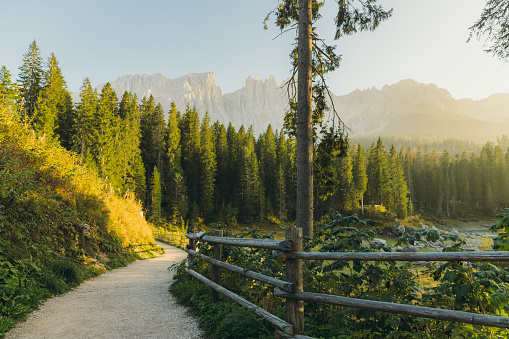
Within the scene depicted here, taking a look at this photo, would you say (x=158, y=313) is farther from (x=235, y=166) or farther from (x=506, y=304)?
(x=235, y=166)

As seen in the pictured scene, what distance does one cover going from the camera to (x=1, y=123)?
9172 mm

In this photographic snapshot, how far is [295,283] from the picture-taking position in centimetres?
343

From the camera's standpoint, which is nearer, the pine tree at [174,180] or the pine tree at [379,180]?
the pine tree at [174,180]

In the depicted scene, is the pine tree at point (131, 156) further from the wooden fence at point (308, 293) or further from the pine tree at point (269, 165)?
the wooden fence at point (308, 293)

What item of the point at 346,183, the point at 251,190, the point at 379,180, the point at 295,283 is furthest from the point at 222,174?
the point at 295,283

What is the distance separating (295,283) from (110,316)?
3.99 m

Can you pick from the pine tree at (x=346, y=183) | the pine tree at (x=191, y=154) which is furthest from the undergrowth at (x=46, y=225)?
the pine tree at (x=346, y=183)

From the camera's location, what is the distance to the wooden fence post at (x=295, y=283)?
11.1 ft

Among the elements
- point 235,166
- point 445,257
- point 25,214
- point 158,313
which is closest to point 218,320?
point 158,313

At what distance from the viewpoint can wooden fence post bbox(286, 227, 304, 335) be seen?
337cm

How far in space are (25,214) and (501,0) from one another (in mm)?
14348

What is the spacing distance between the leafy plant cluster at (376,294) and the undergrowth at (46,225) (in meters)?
3.58

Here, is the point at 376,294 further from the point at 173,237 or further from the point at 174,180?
the point at 174,180

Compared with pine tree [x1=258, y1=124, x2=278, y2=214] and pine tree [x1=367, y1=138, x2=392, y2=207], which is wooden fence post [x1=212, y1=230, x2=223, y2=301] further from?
pine tree [x1=367, y1=138, x2=392, y2=207]
